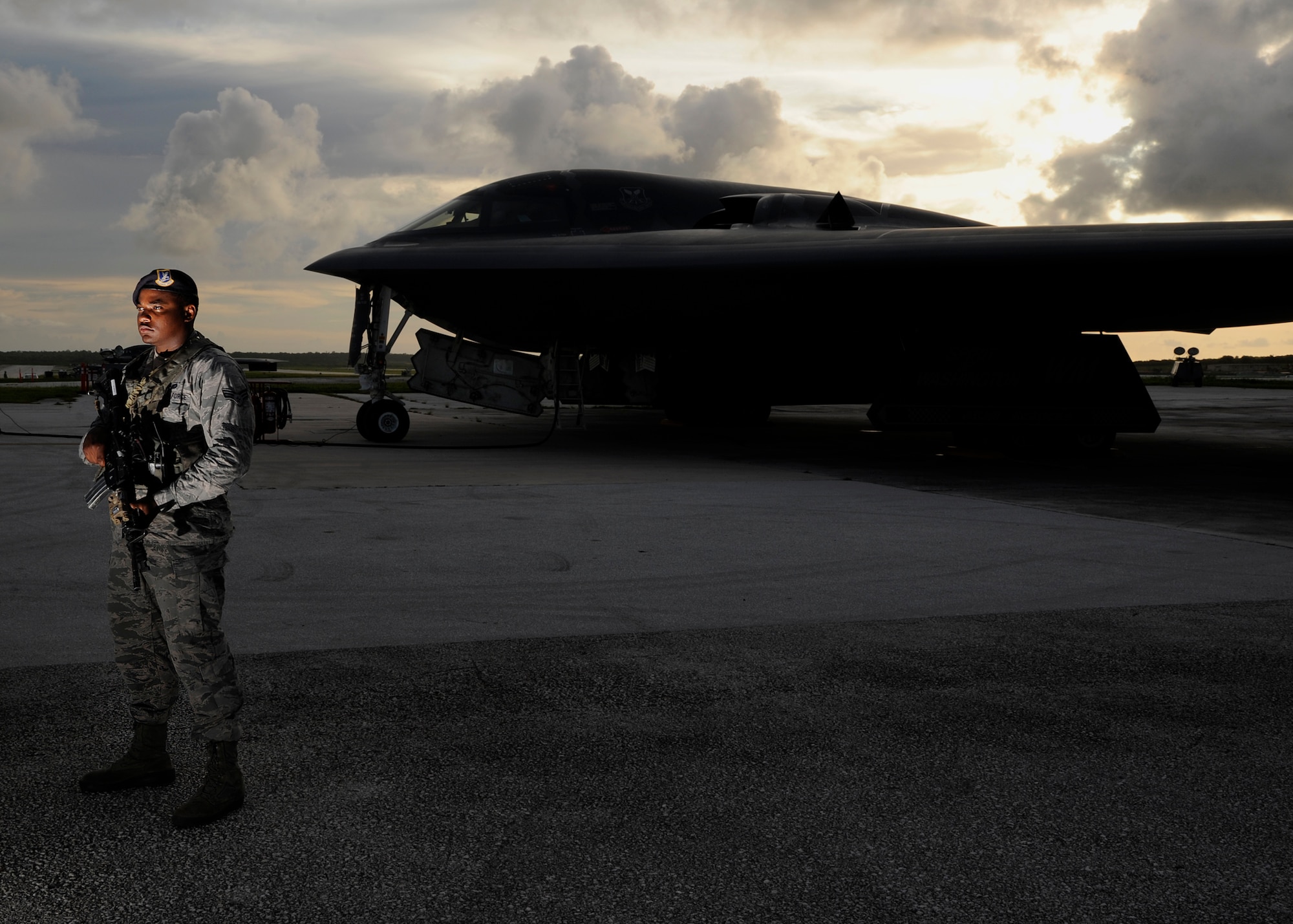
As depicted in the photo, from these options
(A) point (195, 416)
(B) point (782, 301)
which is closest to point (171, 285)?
(A) point (195, 416)

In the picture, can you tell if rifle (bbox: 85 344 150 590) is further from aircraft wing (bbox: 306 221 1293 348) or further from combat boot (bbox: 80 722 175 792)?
aircraft wing (bbox: 306 221 1293 348)

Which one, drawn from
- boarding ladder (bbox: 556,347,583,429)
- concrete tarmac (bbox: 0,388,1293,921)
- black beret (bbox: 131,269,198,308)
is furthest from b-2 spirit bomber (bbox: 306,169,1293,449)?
black beret (bbox: 131,269,198,308)

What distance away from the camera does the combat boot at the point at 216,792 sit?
331 centimetres

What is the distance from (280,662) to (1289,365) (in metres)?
134

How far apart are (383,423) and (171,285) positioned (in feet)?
43.4

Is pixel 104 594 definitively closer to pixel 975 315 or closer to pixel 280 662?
pixel 280 662

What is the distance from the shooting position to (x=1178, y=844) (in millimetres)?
3234

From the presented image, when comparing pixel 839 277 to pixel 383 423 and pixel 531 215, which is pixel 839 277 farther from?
pixel 383 423

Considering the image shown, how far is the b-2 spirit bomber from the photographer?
13820 millimetres

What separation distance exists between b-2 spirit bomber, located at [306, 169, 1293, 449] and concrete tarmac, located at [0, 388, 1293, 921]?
17.9ft

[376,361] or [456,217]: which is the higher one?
[456,217]

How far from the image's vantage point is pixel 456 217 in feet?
53.8

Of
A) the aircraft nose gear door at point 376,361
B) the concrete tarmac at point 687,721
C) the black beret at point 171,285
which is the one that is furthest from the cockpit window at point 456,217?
the black beret at point 171,285

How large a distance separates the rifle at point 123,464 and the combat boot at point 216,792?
65 centimetres
